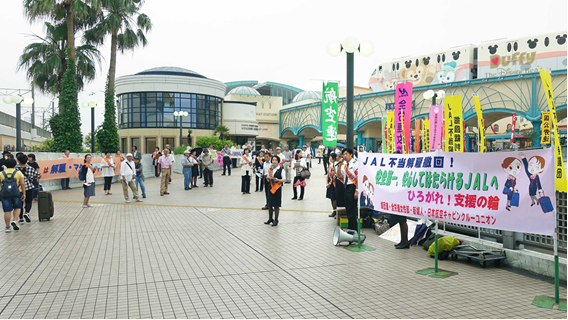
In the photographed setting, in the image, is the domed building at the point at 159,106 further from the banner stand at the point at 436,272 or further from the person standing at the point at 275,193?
the banner stand at the point at 436,272

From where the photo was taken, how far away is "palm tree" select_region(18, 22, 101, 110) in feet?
81.5

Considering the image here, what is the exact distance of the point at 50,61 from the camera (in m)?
24.4

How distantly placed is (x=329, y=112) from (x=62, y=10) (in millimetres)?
18931

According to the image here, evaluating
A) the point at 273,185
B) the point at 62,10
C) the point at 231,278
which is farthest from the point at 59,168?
the point at 231,278

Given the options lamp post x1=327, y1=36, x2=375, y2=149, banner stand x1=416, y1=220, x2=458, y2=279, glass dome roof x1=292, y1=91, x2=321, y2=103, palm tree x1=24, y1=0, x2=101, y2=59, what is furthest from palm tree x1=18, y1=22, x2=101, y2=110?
glass dome roof x1=292, y1=91, x2=321, y2=103

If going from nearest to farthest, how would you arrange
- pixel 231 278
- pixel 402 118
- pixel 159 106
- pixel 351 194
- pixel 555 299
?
1. pixel 555 299
2. pixel 231 278
3. pixel 351 194
4. pixel 402 118
5. pixel 159 106

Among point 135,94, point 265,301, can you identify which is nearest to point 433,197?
point 265,301

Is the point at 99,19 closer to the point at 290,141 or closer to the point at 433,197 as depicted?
the point at 433,197

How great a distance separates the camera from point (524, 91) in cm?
3644

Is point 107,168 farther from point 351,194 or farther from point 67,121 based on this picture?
point 351,194

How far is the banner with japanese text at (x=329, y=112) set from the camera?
12.9 metres

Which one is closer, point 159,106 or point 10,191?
point 10,191

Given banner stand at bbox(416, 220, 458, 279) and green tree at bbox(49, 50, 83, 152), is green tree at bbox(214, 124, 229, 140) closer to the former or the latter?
green tree at bbox(49, 50, 83, 152)

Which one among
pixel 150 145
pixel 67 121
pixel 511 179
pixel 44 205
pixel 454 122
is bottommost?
pixel 44 205
